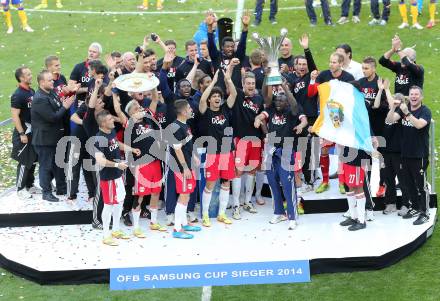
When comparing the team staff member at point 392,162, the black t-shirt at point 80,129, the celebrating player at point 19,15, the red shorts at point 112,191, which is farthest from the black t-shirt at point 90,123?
the celebrating player at point 19,15

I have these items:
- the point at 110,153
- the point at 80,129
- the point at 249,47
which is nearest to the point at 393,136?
the point at 110,153

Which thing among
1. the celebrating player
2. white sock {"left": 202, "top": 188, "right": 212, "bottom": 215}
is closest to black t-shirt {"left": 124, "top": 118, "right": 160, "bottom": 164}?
white sock {"left": 202, "top": 188, "right": 212, "bottom": 215}

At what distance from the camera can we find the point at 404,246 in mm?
9672

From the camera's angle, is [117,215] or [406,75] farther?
[406,75]

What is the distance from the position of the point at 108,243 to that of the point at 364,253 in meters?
3.20

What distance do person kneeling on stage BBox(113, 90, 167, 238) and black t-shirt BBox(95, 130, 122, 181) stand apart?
0.32m

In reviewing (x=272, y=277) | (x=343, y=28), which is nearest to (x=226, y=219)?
(x=272, y=277)

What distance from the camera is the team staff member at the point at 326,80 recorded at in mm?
10586

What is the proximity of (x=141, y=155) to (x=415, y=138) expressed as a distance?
350 cm

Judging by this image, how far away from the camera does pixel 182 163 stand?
390 inches

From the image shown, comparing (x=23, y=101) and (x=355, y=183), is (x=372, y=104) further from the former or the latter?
(x=23, y=101)

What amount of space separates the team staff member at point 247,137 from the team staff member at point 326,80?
2.67ft

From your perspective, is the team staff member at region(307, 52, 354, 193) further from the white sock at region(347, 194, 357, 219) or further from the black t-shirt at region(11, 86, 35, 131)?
the black t-shirt at region(11, 86, 35, 131)

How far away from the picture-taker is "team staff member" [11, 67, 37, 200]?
11.0m
